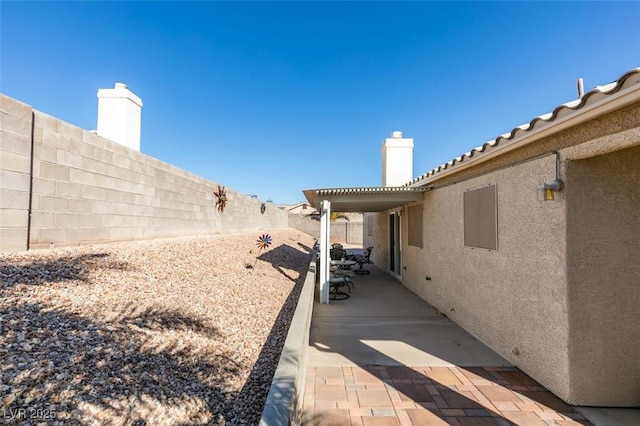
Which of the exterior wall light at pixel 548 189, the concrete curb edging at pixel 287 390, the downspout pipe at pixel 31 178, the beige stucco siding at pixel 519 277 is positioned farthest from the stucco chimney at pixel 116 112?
the exterior wall light at pixel 548 189

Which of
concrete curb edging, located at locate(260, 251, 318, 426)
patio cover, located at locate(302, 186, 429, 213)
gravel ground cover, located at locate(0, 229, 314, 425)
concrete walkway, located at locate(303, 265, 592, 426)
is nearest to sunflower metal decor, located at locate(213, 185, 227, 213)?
patio cover, located at locate(302, 186, 429, 213)

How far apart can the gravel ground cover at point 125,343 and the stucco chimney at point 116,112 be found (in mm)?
4082

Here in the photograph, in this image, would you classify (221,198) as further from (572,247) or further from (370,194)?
(572,247)

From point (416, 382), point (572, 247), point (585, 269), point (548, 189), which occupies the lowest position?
point (416, 382)

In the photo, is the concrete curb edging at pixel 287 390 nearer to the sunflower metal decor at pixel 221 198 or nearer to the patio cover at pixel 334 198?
the patio cover at pixel 334 198

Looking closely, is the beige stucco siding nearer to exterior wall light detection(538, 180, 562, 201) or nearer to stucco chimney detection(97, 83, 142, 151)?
exterior wall light detection(538, 180, 562, 201)

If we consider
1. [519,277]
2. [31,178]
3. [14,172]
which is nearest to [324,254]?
[519,277]

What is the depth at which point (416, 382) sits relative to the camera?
3.84 meters

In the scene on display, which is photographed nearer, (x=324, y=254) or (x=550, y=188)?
(x=550, y=188)

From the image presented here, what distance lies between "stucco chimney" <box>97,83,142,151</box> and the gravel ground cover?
13.4ft

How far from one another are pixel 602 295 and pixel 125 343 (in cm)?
513

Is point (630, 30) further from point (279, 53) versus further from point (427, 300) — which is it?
point (279, 53)

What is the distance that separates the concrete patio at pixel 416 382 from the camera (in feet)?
10.4

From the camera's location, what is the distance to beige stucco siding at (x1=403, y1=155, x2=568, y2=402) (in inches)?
140
